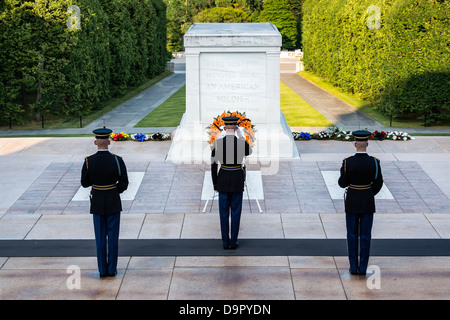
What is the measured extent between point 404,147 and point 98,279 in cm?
839

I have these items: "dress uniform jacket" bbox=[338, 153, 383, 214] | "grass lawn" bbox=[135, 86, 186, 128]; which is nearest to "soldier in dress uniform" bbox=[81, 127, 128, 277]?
"dress uniform jacket" bbox=[338, 153, 383, 214]

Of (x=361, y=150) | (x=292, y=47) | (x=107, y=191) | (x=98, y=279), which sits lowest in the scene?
(x=98, y=279)

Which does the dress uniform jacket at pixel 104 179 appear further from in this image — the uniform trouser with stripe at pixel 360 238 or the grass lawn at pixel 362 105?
the grass lawn at pixel 362 105

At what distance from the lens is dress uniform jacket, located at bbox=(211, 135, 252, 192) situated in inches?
269

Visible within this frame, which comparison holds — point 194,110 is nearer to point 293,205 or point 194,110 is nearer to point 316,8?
point 293,205

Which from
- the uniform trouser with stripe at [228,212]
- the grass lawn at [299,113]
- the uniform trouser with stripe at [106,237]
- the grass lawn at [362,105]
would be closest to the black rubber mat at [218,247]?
the uniform trouser with stripe at [228,212]

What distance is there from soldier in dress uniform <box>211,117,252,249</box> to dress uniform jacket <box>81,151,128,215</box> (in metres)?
1.29

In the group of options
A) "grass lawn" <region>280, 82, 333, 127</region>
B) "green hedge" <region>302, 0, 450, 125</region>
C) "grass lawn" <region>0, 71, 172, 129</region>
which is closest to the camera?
"green hedge" <region>302, 0, 450, 125</region>

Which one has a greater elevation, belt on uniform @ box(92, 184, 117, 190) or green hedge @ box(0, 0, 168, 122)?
green hedge @ box(0, 0, 168, 122)

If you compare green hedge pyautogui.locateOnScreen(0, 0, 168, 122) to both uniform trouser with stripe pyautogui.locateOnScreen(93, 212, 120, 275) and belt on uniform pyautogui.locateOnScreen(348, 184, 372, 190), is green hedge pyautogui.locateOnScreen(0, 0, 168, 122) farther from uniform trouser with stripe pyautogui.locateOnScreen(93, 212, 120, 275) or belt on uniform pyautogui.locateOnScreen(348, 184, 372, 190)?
belt on uniform pyautogui.locateOnScreen(348, 184, 372, 190)

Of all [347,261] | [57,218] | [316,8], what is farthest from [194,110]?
[316,8]

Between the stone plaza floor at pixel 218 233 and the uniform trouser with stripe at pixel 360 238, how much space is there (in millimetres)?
167

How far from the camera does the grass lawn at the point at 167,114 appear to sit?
713 inches

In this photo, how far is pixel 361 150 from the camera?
20.1 ft
